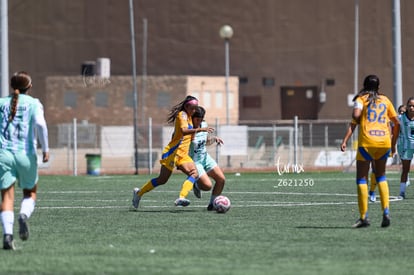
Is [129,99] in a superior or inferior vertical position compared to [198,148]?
superior

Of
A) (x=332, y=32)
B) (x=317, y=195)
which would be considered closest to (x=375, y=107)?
(x=317, y=195)

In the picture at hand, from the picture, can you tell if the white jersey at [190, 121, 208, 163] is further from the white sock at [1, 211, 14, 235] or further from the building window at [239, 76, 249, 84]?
the building window at [239, 76, 249, 84]

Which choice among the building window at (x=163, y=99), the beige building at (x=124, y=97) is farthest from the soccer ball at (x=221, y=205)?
the building window at (x=163, y=99)

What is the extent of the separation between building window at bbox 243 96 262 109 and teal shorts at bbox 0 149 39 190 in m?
49.2

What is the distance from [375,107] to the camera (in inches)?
637

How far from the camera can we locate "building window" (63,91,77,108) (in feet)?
200

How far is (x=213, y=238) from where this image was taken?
14.9 meters

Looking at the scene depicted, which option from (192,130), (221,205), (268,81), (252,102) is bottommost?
(221,205)

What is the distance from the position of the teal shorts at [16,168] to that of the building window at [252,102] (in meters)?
49.2

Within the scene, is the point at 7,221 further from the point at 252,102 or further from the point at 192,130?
the point at 252,102

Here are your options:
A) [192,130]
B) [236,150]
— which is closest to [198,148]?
[192,130]

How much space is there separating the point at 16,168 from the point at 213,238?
2.78m

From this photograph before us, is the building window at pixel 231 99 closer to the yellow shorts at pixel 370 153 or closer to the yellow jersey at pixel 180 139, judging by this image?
the yellow jersey at pixel 180 139

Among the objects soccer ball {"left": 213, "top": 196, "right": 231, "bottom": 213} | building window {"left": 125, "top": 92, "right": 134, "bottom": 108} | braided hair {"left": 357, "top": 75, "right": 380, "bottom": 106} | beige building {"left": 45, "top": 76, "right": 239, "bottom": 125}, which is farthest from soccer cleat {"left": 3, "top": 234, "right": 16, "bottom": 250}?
building window {"left": 125, "top": 92, "right": 134, "bottom": 108}
